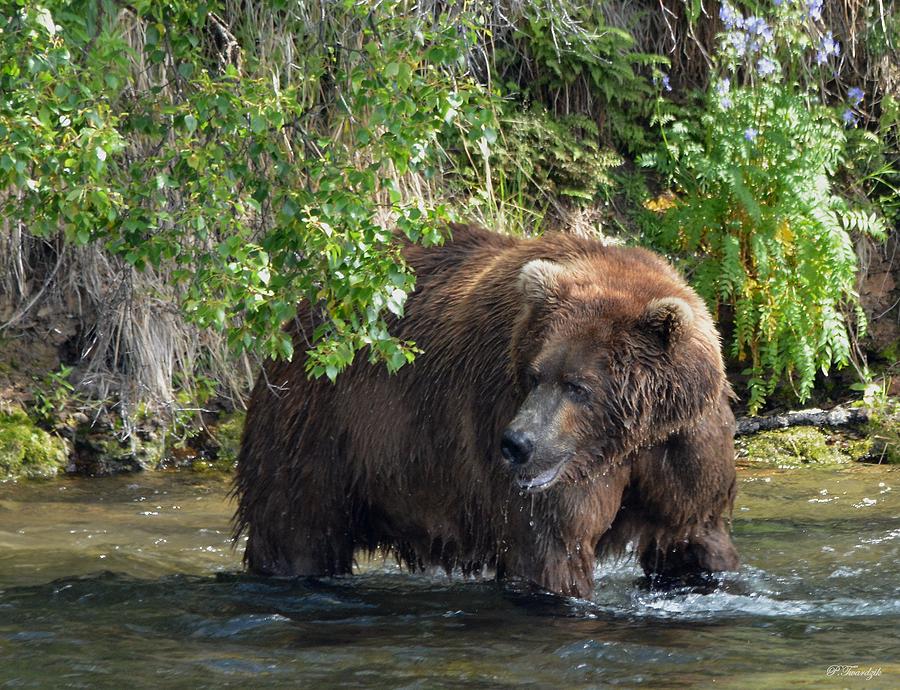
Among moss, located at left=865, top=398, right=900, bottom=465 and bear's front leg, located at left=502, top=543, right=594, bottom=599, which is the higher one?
moss, located at left=865, top=398, right=900, bottom=465

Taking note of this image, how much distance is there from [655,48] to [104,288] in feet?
15.8

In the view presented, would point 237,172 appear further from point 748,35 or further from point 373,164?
point 748,35

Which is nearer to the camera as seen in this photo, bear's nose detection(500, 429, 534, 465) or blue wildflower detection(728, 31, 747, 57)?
bear's nose detection(500, 429, 534, 465)

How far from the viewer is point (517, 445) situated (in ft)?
15.9

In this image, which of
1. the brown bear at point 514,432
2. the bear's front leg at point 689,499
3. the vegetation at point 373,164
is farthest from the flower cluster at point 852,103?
the bear's front leg at point 689,499

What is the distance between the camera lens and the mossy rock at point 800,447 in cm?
837

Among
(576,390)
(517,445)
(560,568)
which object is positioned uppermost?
(576,390)

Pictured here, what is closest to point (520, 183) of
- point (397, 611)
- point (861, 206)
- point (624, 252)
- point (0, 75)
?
point (861, 206)

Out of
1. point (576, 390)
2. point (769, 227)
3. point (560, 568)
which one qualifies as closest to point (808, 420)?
point (769, 227)

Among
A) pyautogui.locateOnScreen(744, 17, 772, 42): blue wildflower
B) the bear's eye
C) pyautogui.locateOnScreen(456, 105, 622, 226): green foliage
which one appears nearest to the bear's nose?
the bear's eye

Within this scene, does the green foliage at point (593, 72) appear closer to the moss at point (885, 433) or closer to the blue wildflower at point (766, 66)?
the blue wildflower at point (766, 66)

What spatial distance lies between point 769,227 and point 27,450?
5.00m

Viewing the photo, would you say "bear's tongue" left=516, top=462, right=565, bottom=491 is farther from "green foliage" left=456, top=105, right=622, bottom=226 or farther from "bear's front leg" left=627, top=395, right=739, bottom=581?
"green foliage" left=456, top=105, right=622, bottom=226

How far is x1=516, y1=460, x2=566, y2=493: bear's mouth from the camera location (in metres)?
4.98
